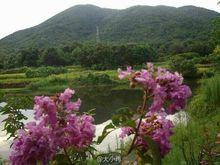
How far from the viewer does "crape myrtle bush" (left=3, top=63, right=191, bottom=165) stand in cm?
175

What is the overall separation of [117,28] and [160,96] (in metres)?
136

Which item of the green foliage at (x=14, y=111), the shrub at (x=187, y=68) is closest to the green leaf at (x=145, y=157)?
the green foliage at (x=14, y=111)

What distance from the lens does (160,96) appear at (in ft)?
6.04

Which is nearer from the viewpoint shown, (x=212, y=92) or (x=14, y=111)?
(x=14, y=111)

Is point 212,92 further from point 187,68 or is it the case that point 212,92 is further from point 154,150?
point 187,68

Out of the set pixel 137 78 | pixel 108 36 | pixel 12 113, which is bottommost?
pixel 108 36

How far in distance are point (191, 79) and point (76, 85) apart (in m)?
11.2

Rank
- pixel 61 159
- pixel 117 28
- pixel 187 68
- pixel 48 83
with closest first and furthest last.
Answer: pixel 61 159
pixel 187 68
pixel 48 83
pixel 117 28

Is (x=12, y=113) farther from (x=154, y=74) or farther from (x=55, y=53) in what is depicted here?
(x=55, y=53)

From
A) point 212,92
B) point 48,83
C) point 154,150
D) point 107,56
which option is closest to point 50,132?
point 154,150

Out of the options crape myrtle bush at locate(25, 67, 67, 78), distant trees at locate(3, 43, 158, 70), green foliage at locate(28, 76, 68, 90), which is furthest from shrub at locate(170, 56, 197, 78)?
crape myrtle bush at locate(25, 67, 67, 78)

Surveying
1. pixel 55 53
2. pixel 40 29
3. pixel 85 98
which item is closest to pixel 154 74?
pixel 85 98

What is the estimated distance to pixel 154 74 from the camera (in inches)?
75.3

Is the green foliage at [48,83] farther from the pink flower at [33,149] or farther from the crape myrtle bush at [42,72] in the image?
the pink flower at [33,149]
